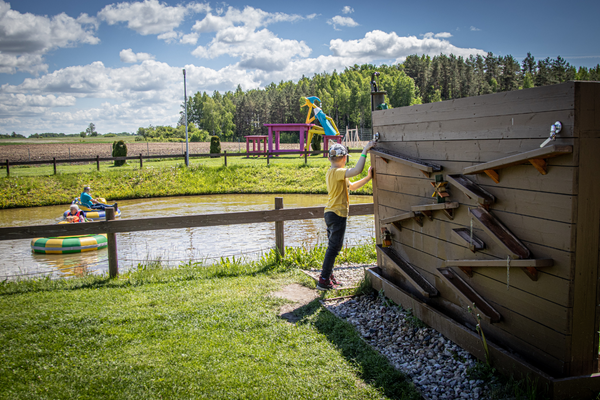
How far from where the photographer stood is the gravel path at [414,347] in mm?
3248

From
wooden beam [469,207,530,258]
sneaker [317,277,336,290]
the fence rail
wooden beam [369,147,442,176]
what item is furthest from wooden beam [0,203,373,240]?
wooden beam [469,207,530,258]

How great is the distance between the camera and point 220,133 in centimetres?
12069

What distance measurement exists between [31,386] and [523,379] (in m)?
4.00

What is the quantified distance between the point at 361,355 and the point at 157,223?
4.37 metres

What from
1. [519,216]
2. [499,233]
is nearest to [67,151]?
[499,233]

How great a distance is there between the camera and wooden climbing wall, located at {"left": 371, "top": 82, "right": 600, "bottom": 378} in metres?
2.69

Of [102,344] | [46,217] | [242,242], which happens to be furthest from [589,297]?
[46,217]

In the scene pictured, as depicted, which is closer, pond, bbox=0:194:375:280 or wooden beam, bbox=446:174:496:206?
wooden beam, bbox=446:174:496:206

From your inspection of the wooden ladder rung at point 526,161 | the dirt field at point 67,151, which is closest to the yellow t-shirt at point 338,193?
the wooden ladder rung at point 526,161

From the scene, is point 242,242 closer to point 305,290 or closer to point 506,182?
point 305,290

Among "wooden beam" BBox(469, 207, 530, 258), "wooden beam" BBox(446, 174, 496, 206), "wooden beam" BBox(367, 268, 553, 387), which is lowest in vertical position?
"wooden beam" BBox(367, 268, 553, 387)

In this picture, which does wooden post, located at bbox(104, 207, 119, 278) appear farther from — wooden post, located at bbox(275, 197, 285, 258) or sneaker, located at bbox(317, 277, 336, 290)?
sneaker, located at bbox(317, 277, 336, 290)

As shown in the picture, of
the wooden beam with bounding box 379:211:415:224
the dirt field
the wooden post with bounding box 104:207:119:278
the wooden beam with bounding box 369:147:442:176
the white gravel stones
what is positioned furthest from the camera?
the dirt field

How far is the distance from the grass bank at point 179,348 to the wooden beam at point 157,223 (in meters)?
0.88
